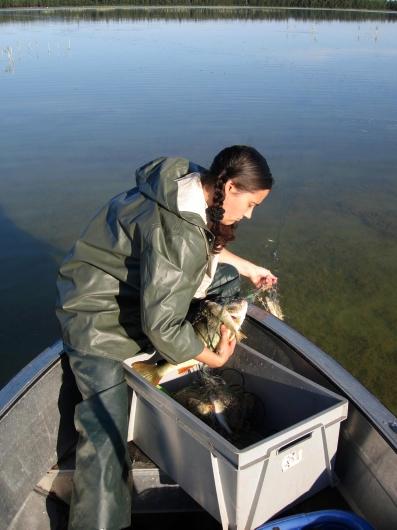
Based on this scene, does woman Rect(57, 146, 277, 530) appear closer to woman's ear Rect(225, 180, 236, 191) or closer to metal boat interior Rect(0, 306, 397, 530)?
woman's ear Rect(225, 180, 236, 191)

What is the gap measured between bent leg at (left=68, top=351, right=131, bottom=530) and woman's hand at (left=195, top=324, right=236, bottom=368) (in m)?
0.40

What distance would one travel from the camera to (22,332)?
4.73m

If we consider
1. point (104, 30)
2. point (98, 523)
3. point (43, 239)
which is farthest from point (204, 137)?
point (104, 30)

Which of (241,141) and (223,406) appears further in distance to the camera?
(241,141)

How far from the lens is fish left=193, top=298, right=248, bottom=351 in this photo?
282 cm

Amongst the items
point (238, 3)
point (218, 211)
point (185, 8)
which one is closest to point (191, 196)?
point (218, 211)

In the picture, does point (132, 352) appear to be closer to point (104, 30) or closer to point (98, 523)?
point (98, 523)

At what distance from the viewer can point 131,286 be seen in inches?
99.3

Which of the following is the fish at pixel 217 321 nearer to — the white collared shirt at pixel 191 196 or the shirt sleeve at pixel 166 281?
the shirt sleeve at pixel 166 281

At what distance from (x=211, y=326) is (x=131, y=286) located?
1.76ft

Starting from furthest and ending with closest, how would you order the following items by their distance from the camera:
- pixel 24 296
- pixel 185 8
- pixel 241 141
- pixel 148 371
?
pixel 185 8 < pixel 241 141 < pixel 24 296 < pixel 148 371

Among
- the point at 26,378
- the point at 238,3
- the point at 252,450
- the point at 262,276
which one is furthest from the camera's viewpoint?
the point at 238,3

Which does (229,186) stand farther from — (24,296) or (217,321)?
(24,296)

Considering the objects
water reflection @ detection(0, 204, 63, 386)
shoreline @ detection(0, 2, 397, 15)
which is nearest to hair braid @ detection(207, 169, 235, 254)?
water reflection @ detection(0, 204, 63, 386)
